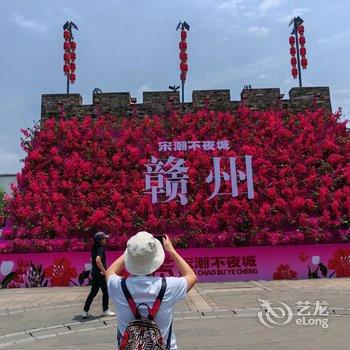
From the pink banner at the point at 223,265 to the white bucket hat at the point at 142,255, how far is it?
31.9 feet

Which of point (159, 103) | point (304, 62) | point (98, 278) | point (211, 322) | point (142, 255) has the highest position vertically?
point (304, 62)

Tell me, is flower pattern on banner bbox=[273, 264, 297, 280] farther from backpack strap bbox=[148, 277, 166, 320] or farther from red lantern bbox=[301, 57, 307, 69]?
backpack strap bbox=[148, 277, 166, 320]

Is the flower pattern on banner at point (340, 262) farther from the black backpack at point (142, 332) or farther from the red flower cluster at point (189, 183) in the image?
the black backpack at point (142, 332)

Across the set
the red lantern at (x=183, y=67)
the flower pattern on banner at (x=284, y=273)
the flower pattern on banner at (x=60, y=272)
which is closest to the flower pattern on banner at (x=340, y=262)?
the flower pattern on banner at (x=284, y=273)

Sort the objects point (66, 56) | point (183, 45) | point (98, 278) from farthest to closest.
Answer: point (183, 45)
point (66, 56)
point (98, 278)

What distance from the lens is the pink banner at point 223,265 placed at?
11953 mm

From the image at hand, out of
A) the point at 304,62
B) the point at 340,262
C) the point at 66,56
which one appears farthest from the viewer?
the point at 304,62

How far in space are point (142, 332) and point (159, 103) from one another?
532 inches

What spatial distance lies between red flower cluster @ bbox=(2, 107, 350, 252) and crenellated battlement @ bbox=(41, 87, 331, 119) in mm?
441

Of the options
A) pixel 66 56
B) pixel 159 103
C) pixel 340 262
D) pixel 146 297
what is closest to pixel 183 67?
pixel 159 103

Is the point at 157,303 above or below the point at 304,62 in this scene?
below

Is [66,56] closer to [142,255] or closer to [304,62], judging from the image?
[304,62]

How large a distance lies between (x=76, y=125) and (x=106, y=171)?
2372 mm

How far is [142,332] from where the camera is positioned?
221cm
